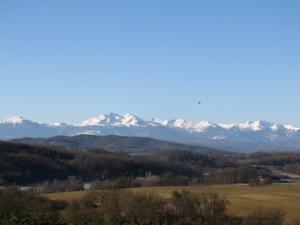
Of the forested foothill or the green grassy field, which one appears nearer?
the green grassy field

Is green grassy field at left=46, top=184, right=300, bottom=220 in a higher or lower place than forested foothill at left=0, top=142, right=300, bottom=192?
lower

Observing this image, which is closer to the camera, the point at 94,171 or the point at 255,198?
the point at 255,198

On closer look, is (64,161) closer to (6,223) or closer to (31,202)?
(31,202)

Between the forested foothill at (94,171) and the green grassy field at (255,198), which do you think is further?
the forested foothill at (94,171)

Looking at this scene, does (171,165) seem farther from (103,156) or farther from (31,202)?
(31,202)

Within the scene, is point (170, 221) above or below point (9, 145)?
below

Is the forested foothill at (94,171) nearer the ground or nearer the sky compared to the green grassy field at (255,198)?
nearer the sky

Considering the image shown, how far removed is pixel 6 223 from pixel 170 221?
1826 centimetres

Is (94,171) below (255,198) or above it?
above

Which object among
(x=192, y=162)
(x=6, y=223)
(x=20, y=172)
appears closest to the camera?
(x=6, y=223)

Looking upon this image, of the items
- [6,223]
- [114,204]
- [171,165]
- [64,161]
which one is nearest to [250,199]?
[114,204]

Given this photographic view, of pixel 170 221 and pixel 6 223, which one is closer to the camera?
pixel 6 223

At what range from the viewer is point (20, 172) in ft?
440

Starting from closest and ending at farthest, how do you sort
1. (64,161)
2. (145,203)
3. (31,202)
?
(145,203) < (31,202) < (64,161)
